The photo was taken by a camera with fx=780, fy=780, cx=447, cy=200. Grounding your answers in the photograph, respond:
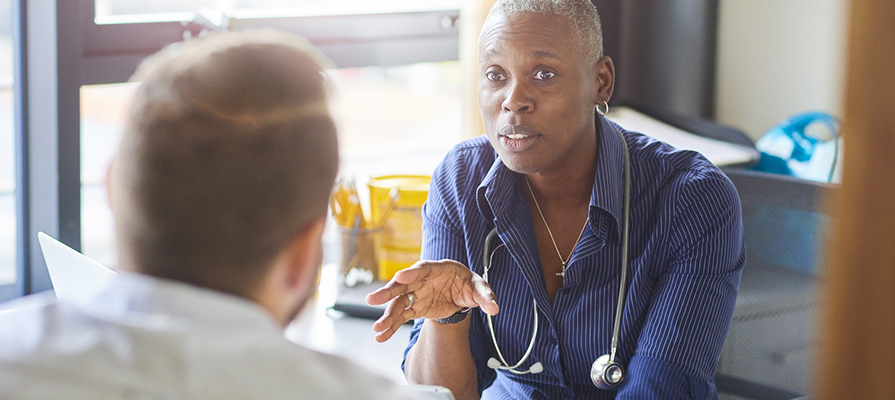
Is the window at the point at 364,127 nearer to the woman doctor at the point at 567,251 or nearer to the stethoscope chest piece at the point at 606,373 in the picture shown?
the woman doctor at the point at 567,251

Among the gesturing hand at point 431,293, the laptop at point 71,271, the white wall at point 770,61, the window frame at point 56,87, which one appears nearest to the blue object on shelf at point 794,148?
the white wall at point 770,61

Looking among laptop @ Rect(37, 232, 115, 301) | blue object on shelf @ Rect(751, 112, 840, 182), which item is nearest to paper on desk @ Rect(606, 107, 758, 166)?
blue object on shelf @ Rect(751, 112, 840, 182)

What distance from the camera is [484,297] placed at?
1159 millimetres

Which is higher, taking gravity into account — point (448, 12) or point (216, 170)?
point (448, 12)

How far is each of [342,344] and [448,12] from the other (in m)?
1.18

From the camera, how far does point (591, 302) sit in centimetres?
128

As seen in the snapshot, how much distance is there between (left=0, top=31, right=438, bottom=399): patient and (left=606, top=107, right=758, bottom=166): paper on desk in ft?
5.64

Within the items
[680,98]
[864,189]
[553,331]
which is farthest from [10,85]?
[680,98]

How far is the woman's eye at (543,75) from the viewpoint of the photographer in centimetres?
127

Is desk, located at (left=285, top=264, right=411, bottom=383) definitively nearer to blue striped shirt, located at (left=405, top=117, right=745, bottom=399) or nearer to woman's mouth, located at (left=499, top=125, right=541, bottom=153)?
blue striped shirt, located at (left=405, top=117, right=745, bottom=399)

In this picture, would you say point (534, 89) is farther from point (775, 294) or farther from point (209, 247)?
point (209, 247)

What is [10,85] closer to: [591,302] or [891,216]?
[591,302]

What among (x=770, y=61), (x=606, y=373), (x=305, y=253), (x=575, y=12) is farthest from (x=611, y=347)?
(x=770, y=61)

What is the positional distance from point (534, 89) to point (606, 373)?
464mm
